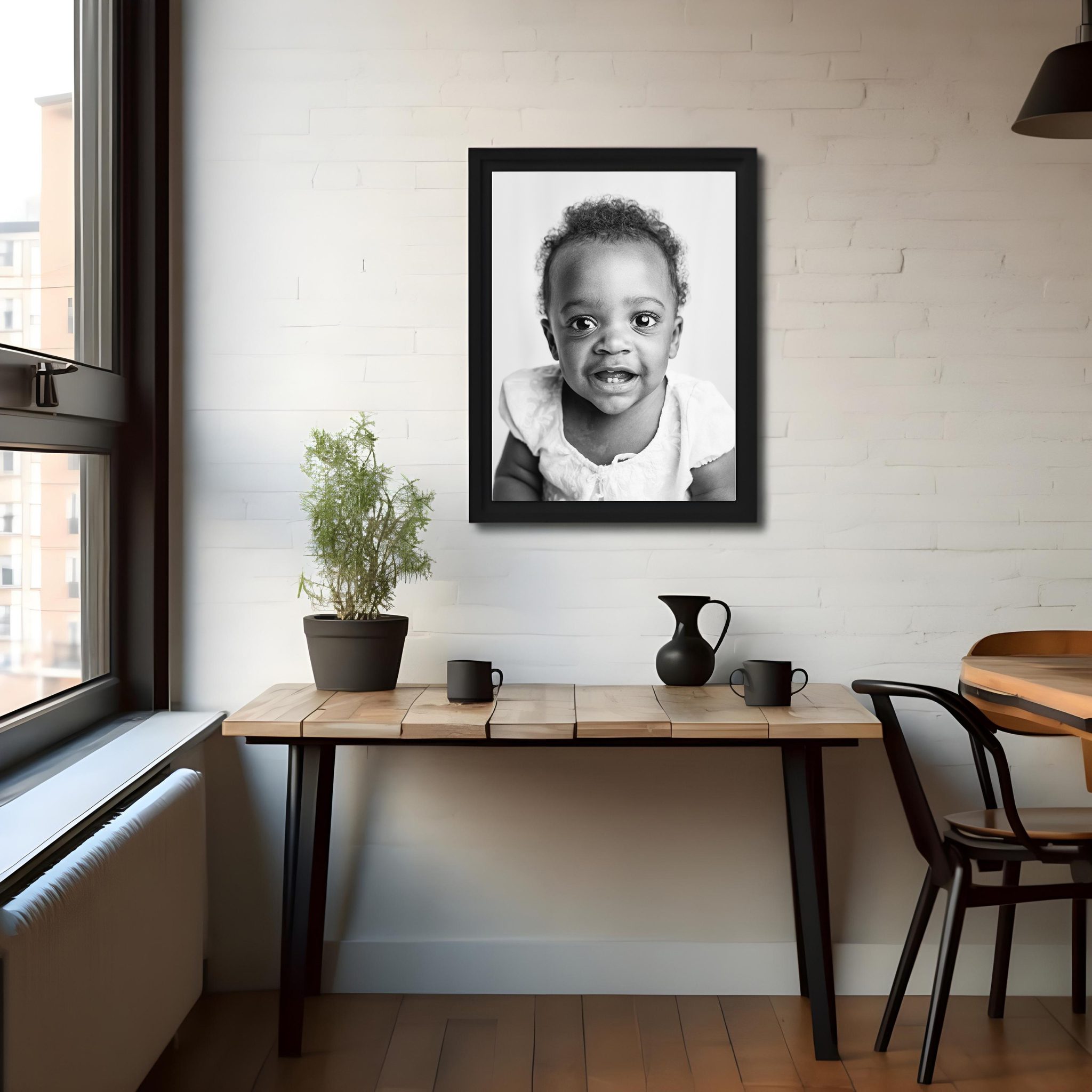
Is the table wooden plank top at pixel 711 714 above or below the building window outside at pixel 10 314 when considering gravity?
below

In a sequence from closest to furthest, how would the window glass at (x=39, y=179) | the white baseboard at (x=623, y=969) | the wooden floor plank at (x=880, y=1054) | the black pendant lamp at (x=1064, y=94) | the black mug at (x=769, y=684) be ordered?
1. the black pendant lamp at (x=1064, y=94)
2. the window glass at (x=39, y=179)
3. the wooden floor plank at (x=880, y=1054)
4. the black mug at (x=769, y=684)
5. the white baseboard at (x=623, y=969)

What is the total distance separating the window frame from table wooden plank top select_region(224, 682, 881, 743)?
0.47 metres

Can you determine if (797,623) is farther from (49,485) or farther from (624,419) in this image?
(49,485)

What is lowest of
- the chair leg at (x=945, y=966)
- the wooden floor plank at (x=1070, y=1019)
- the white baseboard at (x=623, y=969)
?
the wooden floor plank at (x=1070, y=1019)

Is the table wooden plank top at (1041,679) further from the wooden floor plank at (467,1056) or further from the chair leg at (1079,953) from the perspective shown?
the wooden floor plank at (467,1056)

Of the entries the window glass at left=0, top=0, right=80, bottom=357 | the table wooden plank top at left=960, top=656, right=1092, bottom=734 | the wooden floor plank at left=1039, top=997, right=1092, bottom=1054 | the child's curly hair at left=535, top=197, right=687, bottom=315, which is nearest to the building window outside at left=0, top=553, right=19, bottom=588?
the window glass at left=0, top=0, right=80, bottom=357

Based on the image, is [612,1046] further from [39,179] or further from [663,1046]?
[39,179]

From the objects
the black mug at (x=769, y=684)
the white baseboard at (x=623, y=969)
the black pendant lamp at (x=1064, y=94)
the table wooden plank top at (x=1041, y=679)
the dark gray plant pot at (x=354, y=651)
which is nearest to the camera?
the table wooden plank top at (x=1041, y=679)

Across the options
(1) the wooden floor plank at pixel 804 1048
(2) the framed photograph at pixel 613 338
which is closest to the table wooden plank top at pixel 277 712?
(2) the framed photograph at pixel 613 338

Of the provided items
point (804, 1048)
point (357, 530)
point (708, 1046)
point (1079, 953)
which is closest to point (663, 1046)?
point (708, 1046)

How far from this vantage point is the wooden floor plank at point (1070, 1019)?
8.36 ft

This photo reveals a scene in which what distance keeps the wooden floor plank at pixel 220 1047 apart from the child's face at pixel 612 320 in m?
1.73

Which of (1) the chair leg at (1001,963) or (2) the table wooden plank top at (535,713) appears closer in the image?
(2) the table wooden plank top at (535,713)

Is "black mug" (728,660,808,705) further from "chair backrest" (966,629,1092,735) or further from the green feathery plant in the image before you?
the green feathery plant
